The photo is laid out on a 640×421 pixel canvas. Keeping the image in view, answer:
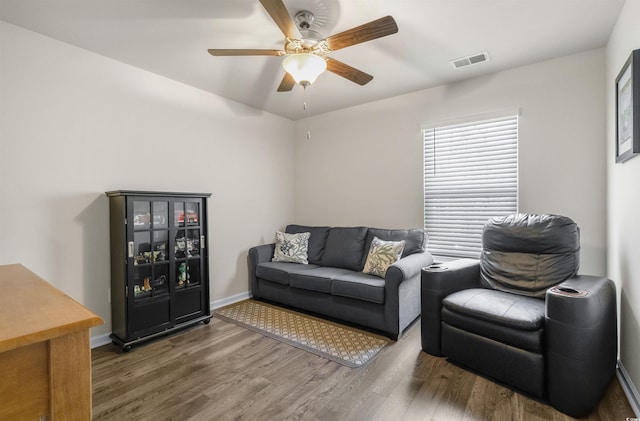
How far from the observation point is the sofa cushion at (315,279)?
126 inches

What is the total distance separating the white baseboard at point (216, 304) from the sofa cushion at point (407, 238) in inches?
67.0

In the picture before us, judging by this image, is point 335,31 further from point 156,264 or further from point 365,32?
point 156,264

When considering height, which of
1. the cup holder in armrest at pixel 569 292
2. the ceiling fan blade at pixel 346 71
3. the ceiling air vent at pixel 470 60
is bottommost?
the cup holder in armrest at pixel 569 292

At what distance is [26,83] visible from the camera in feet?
7.93

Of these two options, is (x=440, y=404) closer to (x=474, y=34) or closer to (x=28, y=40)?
(x=474, y=34)

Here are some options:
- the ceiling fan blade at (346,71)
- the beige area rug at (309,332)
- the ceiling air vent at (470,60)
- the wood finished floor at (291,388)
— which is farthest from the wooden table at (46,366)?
the ceiling air vent at (470,60)

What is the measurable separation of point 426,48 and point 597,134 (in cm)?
169

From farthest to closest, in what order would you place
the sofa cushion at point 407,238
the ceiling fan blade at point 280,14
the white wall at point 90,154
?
1. the sofa cushion at point 407,238
2. the white wall at point 90,154
3. the ceiling fan blade at point 280,14

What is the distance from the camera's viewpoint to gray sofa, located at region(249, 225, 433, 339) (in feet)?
9.21

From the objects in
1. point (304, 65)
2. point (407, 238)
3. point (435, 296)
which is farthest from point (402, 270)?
point (304, 65)

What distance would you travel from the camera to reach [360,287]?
9.62 ft

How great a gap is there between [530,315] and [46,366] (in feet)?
7.79

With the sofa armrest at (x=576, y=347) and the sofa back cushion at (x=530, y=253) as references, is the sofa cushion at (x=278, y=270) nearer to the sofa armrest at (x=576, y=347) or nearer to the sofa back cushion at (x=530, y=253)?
the sofa back cushion at (x=530, y=253)

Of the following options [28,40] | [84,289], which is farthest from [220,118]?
Result: [84,289]
